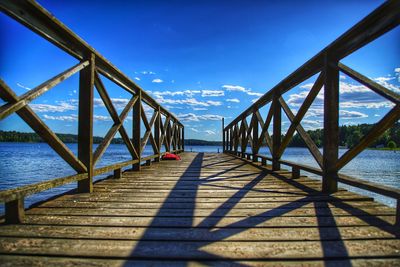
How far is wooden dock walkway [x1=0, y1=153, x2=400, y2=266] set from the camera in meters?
1.54

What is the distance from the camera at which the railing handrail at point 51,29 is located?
7.19ft

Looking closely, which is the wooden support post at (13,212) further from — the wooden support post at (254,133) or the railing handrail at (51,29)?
the wooden support post at (254,133)

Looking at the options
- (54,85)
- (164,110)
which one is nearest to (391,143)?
(164,110)

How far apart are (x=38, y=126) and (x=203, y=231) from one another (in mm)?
1768

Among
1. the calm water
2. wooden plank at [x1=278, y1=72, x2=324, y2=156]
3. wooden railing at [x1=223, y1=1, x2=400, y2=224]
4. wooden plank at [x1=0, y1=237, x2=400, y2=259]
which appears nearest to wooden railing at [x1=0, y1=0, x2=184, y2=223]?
wooden plank at [x1=0, y1=237, x2=400, y2=259]

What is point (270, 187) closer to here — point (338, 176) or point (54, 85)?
point (338, 176)

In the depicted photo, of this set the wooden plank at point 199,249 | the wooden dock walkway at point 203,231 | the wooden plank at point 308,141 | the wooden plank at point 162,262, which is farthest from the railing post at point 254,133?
the wooden plank at point 162,262

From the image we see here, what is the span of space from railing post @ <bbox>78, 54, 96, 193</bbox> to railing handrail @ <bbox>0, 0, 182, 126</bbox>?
215 millimetres

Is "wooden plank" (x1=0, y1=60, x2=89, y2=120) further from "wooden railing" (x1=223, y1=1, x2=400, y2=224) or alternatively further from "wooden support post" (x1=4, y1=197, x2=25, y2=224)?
"wooden railing" (x1=223, y1=1, x2=400, y2=224)

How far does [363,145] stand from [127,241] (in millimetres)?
2376

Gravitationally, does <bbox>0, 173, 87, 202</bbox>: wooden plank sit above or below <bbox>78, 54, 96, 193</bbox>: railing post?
below

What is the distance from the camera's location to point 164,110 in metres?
8.87

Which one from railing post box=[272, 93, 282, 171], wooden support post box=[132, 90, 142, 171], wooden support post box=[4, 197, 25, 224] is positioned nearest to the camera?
wooden support post box=[4, 197, 25, 224]

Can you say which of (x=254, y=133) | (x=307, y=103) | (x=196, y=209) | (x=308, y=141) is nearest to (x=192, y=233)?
(x=196, y=209)
